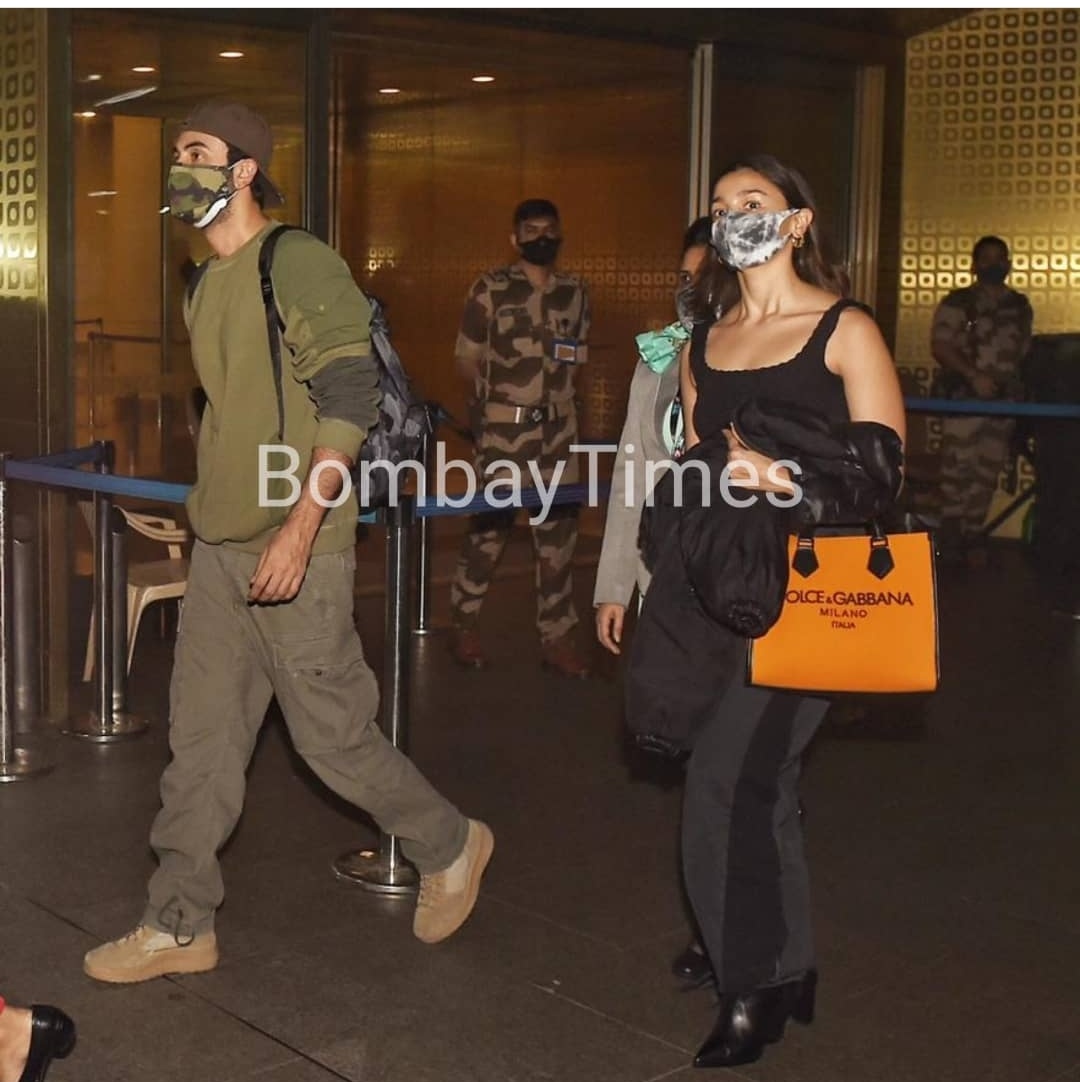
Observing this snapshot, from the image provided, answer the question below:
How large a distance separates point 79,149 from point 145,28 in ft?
2.27

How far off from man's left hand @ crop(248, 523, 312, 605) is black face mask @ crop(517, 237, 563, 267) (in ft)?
14.7

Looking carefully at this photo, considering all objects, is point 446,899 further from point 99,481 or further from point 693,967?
point 99,481

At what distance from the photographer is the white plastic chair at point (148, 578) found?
26.1 ft

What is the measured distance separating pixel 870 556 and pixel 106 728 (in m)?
4.08

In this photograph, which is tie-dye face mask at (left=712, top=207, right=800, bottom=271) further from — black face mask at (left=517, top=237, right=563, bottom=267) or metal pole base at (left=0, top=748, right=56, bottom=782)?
black face mask at (left=517, top=237, right=563, bottom=267)

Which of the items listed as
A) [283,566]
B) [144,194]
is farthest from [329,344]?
[144,194]

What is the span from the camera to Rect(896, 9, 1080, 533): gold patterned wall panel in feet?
43.4

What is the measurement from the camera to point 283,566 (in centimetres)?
419

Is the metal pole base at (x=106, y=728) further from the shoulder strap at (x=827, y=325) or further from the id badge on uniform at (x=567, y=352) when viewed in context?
the shoulder strap at (x=827, y=325)

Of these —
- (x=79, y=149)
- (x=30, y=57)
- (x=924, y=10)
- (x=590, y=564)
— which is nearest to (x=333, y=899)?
(x=30, y=57)

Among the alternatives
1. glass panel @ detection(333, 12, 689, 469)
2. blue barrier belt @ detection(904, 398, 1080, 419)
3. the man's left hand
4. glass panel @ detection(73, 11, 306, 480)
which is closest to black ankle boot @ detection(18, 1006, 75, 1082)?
the man's left hand

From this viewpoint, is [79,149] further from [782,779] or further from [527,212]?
[782,779]

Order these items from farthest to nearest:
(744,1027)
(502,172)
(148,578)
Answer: (502,172) → (148,578) → (744,1027)

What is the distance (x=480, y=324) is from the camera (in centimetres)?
Result: 862
